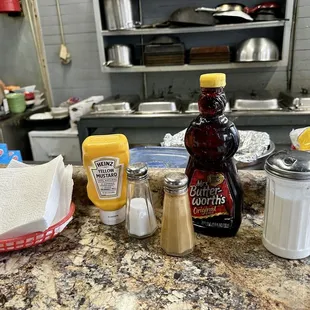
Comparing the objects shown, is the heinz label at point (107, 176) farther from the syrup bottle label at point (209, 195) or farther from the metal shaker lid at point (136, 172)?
the syrup bottle label at point (209, 195)

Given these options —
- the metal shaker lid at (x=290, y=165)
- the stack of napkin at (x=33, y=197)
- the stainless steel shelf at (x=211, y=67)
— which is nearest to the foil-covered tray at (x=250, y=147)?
the metal shaker lid at (x=290, y=165)

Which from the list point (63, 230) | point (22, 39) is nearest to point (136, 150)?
point (63, 230)

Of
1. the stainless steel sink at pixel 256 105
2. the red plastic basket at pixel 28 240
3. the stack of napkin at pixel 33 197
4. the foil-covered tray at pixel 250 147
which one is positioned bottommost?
the stainless steel sink at pixel 256 105

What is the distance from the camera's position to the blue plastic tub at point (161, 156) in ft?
3.28

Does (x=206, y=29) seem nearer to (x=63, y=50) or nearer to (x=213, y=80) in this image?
(x=63, y=50)

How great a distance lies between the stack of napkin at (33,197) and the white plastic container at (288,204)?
46 cm

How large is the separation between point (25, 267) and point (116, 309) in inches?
9.6

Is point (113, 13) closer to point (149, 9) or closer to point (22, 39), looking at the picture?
point (149, 9)

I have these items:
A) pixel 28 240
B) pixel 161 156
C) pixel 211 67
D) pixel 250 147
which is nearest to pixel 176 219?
pixel 28 240

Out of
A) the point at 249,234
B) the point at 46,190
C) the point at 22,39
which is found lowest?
the point at 249,234

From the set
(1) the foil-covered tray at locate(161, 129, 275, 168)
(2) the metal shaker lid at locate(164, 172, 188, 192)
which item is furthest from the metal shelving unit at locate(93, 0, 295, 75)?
(2) the metal shaker lid at locate(164, 172, 188, 192)

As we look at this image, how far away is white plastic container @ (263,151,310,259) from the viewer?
1.80 ft

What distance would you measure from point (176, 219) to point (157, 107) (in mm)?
1719

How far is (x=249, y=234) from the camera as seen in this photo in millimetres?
701
